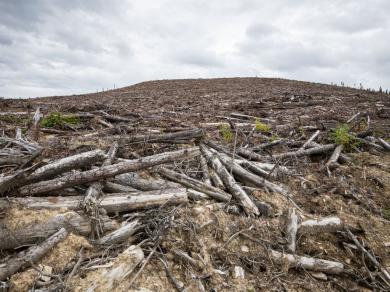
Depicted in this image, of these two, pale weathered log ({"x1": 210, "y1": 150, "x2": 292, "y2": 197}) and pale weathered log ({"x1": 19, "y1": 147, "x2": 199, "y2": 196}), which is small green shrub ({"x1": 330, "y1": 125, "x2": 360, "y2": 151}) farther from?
pale weathered log ({"x1": 19, "y1": 147, "x2": 199, "y2": 196})

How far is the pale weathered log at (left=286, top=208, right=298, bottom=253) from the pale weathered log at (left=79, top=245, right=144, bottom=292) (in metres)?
1.64

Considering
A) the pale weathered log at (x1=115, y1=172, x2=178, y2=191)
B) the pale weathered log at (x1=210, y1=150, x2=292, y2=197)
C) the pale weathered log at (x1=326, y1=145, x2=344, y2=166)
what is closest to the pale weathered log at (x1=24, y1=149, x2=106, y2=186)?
the pale weathered log at (x1=115, y1=172, x2=178, y2=191)

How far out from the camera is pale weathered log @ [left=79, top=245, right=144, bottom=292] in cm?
233

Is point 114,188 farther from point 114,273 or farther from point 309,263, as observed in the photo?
point 309,263

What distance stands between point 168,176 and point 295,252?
174 cm

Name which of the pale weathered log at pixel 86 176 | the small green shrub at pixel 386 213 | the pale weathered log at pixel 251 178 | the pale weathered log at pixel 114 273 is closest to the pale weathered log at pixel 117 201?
the pale weathered log at pixel 86 176

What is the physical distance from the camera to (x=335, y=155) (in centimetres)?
554

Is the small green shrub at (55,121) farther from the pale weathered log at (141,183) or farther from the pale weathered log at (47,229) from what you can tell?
the pale weathered log at (47,229)

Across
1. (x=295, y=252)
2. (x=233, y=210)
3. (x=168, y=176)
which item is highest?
(x=168, y=176)

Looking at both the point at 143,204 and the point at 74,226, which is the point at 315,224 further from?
the point at 74,226

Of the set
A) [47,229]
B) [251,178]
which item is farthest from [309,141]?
[47,229]

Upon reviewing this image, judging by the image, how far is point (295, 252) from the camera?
325 centimetres

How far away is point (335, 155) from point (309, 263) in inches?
117

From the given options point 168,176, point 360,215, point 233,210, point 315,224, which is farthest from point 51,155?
point 360,215
